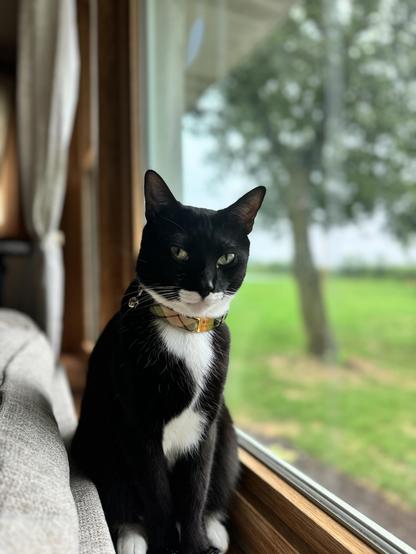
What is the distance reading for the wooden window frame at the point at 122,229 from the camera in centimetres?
70

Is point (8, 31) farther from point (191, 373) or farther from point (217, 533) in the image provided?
point (217, 533)

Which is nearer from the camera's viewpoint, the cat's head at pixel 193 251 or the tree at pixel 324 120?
the cat's head at pixel 193 251

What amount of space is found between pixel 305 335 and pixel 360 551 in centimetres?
293

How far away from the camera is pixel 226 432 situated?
780mm

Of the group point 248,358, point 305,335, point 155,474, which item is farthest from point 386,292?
point 155,474

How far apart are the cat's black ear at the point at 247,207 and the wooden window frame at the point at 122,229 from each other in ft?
1.44

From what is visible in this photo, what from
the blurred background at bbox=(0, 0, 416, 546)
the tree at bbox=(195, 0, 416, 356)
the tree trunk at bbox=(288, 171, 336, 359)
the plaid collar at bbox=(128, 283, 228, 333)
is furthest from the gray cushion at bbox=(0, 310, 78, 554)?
the tree trunk at bbox=(288, 171, 336, 359)

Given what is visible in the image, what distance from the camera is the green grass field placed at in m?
2.64

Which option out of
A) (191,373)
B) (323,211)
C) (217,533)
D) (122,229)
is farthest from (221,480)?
(323,211)

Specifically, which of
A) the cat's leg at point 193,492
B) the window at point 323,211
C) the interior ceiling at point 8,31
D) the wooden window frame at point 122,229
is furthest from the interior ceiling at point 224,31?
the cat's leg at point 193,492

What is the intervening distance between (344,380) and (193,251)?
2772mm

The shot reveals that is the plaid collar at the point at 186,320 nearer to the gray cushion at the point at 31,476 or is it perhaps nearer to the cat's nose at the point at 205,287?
the cat's nose at the point at 205,287

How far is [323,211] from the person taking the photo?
3.21 meters

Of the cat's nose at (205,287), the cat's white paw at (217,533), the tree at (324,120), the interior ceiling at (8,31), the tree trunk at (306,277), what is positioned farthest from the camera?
the tree trunk at (306,277)
